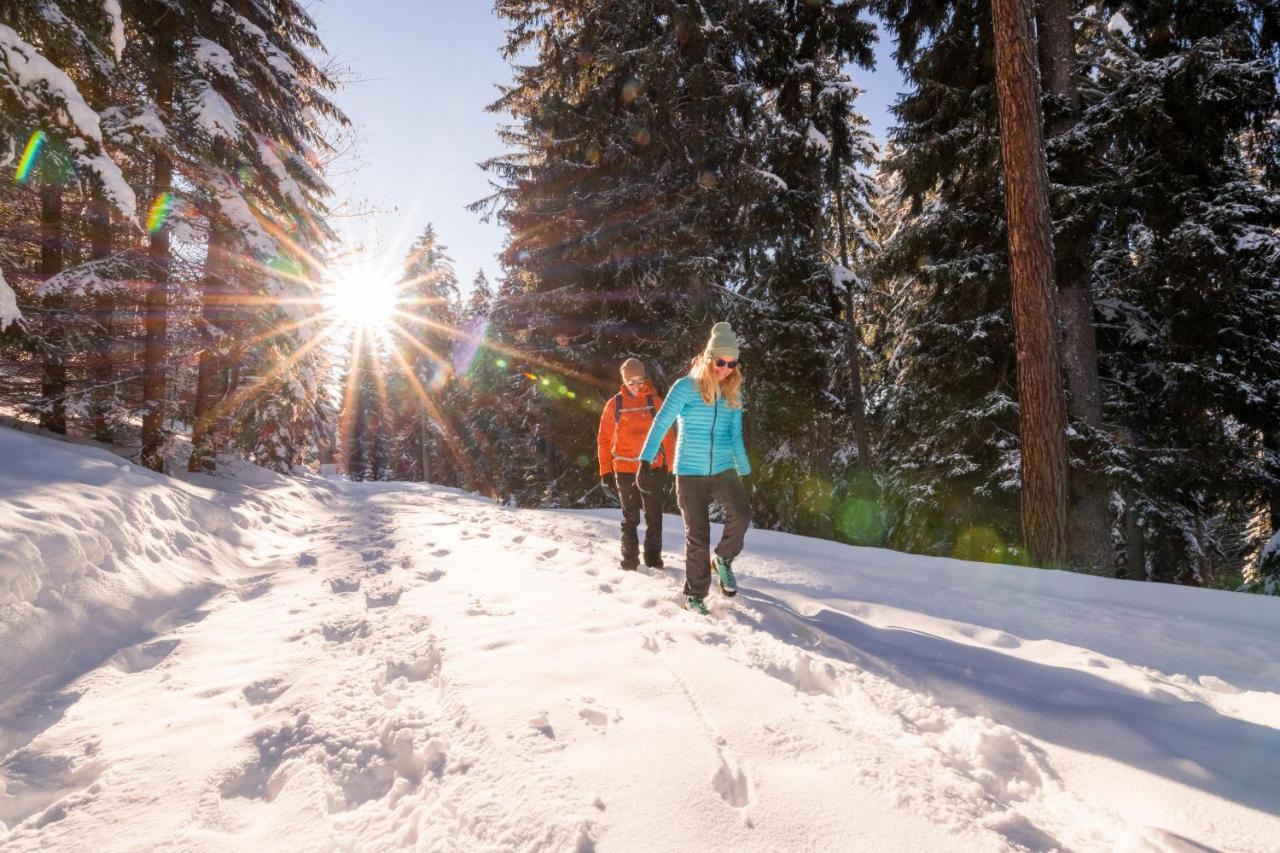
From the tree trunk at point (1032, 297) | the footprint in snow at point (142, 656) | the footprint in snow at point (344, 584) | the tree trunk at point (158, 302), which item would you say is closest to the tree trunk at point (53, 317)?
the tree trunk at point (158, 302)

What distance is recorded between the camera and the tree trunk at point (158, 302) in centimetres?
908

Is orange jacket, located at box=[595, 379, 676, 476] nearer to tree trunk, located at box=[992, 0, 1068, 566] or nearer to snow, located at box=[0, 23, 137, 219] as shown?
tree trunk, located at box=[992, 0, 1068, 566]

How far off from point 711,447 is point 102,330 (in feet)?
37.1

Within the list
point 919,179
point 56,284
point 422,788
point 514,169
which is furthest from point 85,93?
point 919,179

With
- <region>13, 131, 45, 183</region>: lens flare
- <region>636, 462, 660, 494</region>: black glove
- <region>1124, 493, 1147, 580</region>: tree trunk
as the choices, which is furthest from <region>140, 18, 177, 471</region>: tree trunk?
<region>1124, 493, 1147, 580</region>: tree trunk

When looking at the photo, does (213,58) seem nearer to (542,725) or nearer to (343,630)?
(343,630)

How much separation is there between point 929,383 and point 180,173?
1380 cm

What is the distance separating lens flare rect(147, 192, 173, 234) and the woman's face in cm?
1004

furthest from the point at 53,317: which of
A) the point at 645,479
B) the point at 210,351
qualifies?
the point at 645,479

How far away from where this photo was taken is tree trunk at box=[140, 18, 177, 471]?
908 cm

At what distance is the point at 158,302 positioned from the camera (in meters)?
9.19

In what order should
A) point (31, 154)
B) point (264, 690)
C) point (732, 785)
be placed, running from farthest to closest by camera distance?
point (31, 154)
point (264, 690)
point (732, 785)

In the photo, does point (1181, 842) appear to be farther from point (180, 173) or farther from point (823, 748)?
point (180, 173)

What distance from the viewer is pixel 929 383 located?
10422 millimetres
